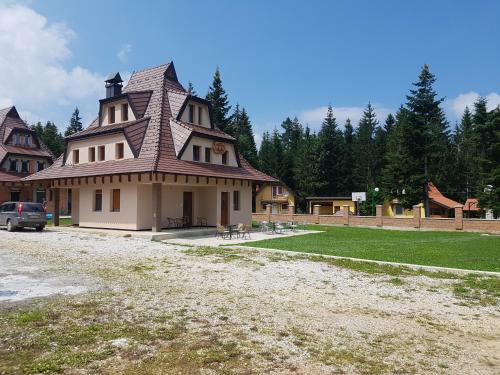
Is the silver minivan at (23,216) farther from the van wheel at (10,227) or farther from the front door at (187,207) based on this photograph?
the front door at (187,207)

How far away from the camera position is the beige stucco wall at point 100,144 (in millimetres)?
23234

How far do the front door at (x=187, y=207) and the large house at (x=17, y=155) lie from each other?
22446 mm

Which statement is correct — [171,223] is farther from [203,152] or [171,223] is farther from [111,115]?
[111,115]

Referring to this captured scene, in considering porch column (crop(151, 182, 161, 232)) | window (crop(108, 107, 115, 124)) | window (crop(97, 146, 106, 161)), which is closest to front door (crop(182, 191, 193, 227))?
porch column (crop(151, 182, 161, 232))

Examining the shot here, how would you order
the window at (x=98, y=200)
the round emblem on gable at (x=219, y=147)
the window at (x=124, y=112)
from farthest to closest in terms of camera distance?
the window at (x=124, y=112), the round emblem on gable at (x=219, y=147), the window at (x=98, y=200)

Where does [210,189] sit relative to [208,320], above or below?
above

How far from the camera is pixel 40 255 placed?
1361cm

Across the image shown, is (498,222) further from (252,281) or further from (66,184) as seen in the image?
(66,184)

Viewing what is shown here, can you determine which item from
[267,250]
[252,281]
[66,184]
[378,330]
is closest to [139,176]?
[66,184]

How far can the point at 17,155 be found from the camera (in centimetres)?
4159

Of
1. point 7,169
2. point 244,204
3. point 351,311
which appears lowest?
point 351,311

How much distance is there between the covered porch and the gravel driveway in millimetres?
10762

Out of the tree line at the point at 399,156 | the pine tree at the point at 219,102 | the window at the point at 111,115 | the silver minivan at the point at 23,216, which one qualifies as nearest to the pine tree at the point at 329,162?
the tree line at the point at 399,156

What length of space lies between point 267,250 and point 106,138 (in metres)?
13.8
